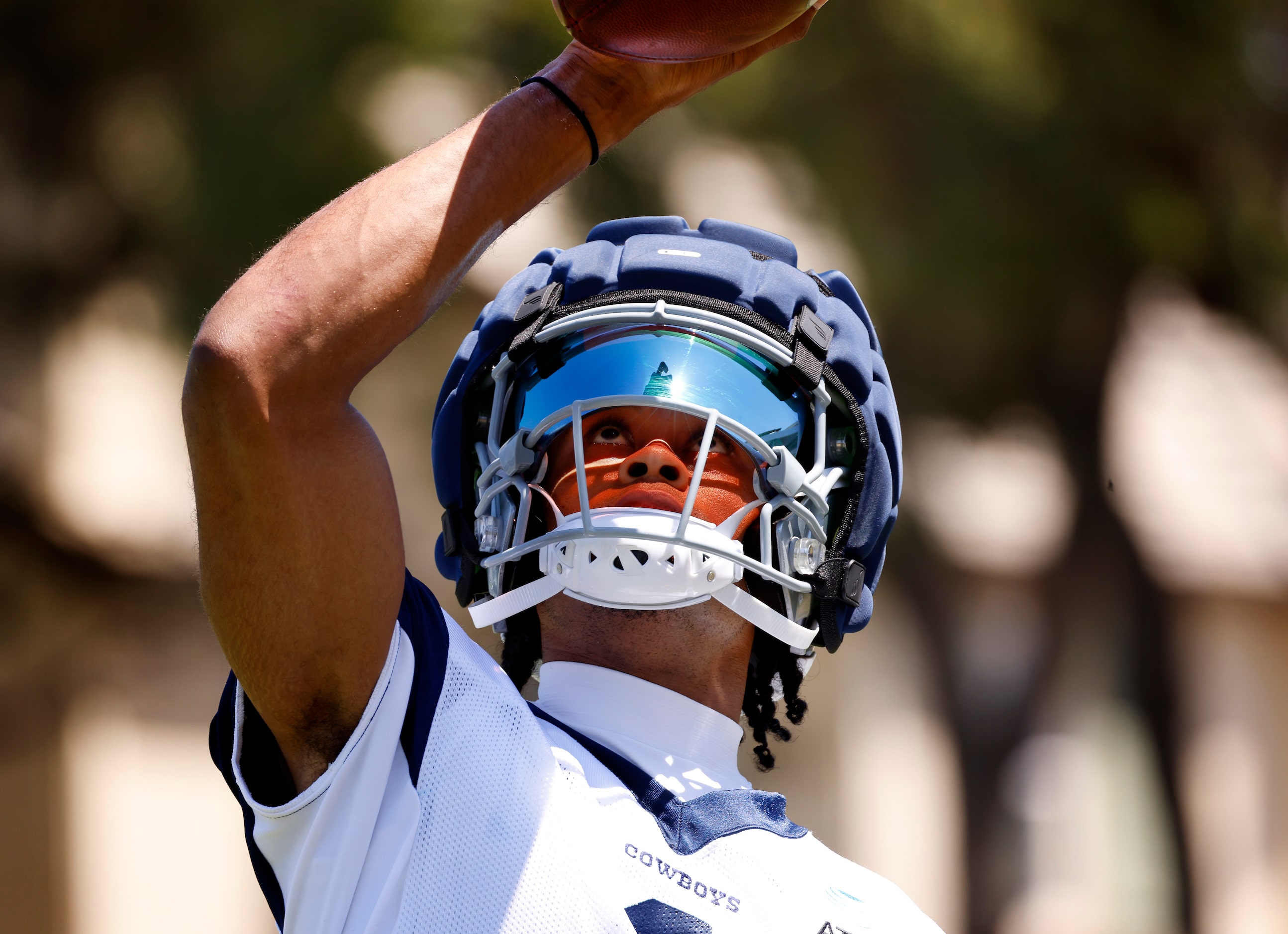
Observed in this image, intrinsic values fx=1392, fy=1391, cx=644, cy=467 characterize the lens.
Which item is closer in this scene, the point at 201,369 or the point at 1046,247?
the point at 201,369

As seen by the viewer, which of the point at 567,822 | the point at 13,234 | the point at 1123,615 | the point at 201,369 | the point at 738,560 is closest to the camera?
the point at 201,369

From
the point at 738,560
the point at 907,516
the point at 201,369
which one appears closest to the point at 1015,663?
the point at 907,516

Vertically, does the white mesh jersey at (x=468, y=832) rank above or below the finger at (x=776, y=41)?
below

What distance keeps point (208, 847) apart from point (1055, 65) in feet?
23.3

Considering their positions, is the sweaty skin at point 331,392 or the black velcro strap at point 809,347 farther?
the black velcro strap at point 809,347

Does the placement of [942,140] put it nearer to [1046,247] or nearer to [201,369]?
[1046,247]

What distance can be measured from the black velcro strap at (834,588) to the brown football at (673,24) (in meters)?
1.04

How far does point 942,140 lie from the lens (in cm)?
844

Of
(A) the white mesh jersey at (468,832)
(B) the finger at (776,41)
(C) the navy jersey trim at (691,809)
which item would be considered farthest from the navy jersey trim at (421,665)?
(B) the finger at (776,41)

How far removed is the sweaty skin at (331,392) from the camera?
177 centimetres

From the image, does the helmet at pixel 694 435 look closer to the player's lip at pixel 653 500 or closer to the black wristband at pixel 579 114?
the player's lip at pixel 653 500

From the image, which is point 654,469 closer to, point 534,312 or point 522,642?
point 534,312

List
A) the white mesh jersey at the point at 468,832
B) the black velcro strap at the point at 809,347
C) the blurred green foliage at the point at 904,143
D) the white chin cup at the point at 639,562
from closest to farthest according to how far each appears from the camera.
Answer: the white mesh jersey at the point at 468,832
the white chin cup at the point at 639,562
the black velcro strap at the point at 809,347
the blurred green foliage at the point at 904,143

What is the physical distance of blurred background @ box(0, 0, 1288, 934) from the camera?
7.16m
